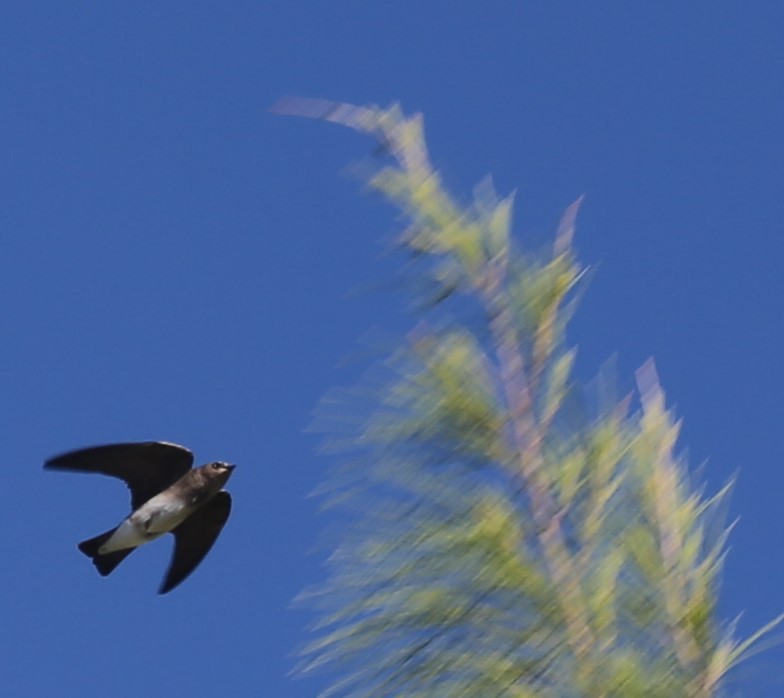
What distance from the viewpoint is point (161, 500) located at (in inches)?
179

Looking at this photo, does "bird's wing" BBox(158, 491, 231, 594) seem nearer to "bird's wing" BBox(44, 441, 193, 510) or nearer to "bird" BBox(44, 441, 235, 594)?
"bird" BBox(44, 441, 235, 594)

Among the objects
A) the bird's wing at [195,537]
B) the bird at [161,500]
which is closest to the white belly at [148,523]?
the bird at [161,500]

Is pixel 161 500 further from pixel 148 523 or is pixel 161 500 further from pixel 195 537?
pixel 195 537

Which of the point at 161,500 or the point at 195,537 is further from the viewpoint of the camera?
the point at 195,537

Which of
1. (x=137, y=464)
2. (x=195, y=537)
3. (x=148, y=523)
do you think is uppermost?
(x=137, y=464)

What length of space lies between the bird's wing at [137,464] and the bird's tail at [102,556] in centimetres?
11

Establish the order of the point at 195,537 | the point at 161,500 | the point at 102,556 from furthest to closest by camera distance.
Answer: the point at 195,537 → the point at 102,556 → the point at 161,500

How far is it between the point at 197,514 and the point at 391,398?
267cm

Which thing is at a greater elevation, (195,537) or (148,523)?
(195,537)

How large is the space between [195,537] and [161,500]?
16.2 inches

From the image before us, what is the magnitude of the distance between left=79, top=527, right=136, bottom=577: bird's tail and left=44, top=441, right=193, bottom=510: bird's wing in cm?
11

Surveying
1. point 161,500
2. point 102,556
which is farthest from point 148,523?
point 102,556

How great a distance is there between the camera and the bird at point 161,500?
461 cm

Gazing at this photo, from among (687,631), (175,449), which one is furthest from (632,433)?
(175,449)
